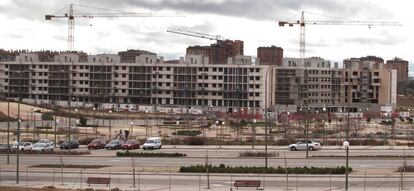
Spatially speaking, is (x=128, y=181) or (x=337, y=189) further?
(x=128, y=181)

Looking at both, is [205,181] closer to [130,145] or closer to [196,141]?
[130,145]

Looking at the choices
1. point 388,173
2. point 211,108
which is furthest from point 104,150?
point 211,108

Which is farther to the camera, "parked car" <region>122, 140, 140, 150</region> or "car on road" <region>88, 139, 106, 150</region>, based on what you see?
"car on road" <region>88, 139, 106, 150</region>

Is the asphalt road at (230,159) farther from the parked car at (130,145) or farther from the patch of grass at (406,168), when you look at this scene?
the parked car at (130,145)

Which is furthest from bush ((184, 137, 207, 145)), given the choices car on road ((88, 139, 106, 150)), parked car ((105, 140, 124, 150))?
car on road ((88, 139, 106, 150))

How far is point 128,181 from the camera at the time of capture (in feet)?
158

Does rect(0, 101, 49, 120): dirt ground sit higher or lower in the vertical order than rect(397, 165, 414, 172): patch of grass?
higher

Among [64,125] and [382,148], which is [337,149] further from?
[64,125]

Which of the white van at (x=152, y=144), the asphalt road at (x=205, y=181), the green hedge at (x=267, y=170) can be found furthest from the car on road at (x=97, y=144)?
the green hedge at (x=267, y=170)

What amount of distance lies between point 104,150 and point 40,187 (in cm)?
3631

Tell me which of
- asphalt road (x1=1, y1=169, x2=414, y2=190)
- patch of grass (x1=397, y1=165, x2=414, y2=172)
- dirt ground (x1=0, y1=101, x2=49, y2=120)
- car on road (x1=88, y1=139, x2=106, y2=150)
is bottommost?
car on road (x1=88, y1=139, x2=106, y2=150)

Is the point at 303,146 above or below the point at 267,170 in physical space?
below

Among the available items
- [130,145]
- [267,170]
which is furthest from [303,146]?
[267,170]

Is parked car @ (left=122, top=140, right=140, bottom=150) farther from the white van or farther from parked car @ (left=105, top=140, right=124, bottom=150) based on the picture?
the white van
